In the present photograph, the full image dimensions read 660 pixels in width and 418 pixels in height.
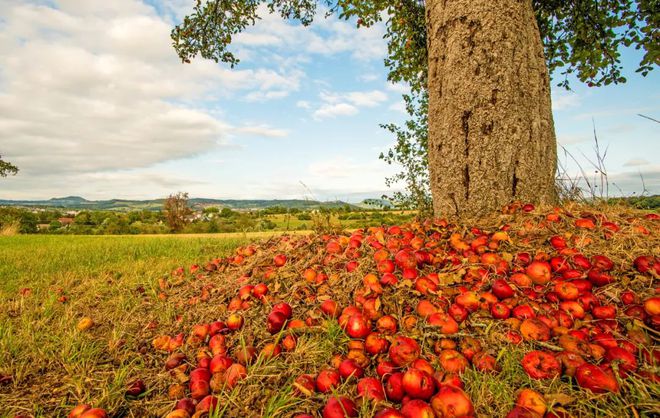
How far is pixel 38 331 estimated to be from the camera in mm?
3242

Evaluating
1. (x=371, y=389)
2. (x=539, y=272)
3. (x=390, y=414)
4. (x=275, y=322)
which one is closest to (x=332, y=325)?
(x=275, y=322)

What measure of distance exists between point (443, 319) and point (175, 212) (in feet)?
195

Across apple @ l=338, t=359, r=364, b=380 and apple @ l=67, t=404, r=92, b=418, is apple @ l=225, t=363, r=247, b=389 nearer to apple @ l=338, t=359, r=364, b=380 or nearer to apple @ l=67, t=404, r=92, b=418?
apple @ l=338, t=359, r=364, b=380

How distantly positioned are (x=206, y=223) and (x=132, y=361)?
58948 millimetres

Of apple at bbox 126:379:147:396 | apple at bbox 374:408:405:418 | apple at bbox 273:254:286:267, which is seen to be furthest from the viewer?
apple at bbox 273:254:286:267

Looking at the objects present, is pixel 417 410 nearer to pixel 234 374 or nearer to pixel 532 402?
pixel 532 402

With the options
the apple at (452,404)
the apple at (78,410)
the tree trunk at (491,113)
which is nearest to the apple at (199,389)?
the apple at (78,410)

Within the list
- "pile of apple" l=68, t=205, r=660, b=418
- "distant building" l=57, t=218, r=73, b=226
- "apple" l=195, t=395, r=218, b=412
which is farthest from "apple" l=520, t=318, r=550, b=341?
"distant building" l=57, t=218, r=73, b=226

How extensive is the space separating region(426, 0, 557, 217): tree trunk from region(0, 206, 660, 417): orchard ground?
19.3 inches

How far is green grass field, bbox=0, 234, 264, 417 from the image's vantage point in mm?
2262

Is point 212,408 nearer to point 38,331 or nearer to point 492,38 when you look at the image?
point 38,331

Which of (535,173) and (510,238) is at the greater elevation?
(535,173)

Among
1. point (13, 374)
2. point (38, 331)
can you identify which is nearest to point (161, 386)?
point (13, 374)

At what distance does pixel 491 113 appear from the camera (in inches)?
162
